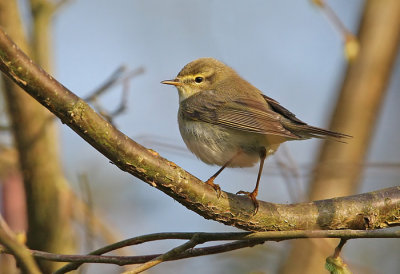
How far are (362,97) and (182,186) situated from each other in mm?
3083

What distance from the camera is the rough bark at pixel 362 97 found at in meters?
4.64

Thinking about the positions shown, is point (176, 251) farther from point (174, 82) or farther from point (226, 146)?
point (174, 82)

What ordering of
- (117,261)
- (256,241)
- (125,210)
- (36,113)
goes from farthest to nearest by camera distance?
(125,210) → (36,113) → (256,241) → (117,261)

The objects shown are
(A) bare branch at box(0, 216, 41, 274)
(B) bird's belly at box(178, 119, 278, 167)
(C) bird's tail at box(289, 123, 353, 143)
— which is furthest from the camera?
(B) bird's belly at box(178, 119, 278, 167)

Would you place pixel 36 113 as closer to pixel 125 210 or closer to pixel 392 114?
pixel 125 210

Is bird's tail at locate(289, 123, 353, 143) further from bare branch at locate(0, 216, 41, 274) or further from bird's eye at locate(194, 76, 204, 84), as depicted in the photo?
bare branch at locate(0, 216, 41, 274)

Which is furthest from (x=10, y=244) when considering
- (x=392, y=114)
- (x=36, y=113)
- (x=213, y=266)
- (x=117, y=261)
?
(x=392, y=114)

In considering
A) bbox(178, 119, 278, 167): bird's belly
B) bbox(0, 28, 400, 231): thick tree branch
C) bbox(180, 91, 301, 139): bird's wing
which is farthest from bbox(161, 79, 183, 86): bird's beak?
bbox(0, 28, 400, 231): thick tree branch

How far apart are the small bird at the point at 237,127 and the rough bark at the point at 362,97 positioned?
1.10 m

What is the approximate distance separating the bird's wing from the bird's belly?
0.07m

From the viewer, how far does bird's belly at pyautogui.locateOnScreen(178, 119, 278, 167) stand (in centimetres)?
344

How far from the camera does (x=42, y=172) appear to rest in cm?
375

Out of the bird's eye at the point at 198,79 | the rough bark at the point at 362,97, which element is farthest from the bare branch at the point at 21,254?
the rough bark at the point at 362,97

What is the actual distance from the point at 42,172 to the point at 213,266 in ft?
8.84
